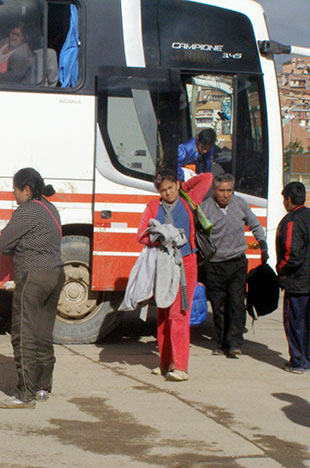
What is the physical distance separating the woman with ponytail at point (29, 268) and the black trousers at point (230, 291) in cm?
247

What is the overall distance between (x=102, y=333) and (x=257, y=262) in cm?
179

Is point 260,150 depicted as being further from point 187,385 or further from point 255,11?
point 187,385

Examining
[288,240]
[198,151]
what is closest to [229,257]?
[288,240]

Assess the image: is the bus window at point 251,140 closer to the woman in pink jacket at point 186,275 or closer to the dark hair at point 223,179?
the dark hair at point 223,179

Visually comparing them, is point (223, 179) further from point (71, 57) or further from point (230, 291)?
point (71, 57)

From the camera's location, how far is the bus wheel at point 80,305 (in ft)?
28.3

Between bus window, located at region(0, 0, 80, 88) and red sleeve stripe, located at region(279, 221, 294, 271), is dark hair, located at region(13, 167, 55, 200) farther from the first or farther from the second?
red sleeve stripe, located at region(279, 221, 294, 271)

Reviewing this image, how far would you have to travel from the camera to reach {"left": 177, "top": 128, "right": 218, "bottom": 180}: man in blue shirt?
8562 millimetres

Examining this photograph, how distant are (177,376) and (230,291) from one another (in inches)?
54.8

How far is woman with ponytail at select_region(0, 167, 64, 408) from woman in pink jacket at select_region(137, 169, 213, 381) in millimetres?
1245

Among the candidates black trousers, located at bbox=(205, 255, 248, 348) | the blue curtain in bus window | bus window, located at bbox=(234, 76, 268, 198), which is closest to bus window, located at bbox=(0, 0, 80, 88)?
the blue curtain in bus window

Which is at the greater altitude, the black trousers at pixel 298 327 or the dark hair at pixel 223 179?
the dark hair at pixel 223 179

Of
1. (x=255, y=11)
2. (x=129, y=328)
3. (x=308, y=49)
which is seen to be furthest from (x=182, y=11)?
(x=129, y=328)

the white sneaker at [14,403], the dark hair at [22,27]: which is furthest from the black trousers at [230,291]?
the dark hair at [22,27]
